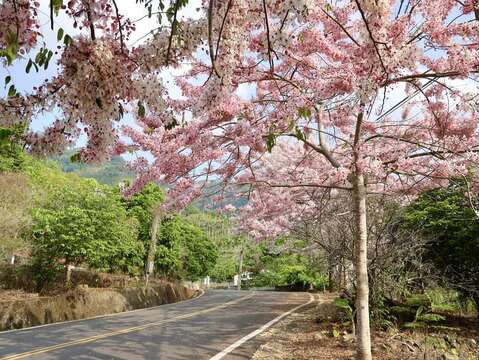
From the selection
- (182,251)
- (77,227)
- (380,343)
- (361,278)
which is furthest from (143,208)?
(361,278)

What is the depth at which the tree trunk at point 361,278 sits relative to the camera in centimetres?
658

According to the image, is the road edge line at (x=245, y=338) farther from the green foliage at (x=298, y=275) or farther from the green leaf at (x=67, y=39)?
Result: the green foliage at (x=298, y=275)

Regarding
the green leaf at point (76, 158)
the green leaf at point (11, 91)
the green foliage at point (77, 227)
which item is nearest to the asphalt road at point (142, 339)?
the green leaf at point (76, 158)

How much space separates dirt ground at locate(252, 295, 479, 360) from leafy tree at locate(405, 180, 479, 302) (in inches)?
48.3

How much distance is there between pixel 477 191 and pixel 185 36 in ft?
23.8

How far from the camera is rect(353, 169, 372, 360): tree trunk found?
6.58 meters

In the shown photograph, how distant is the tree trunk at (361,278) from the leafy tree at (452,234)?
4.46 m

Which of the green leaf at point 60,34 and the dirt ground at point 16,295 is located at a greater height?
the green leaf at point 60,34

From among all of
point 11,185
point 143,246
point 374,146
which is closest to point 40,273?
point 11,185

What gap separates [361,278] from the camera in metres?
6.86

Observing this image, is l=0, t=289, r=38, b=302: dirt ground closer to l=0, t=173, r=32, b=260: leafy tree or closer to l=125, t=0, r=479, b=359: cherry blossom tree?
l=0, t=173, r=32, b=260: leafy tree

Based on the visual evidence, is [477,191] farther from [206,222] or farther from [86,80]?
[206,222]

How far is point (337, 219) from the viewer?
11219mm

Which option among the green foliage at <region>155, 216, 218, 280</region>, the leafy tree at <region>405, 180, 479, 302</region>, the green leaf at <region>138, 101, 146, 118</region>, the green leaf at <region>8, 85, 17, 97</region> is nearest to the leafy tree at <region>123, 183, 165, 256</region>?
the green foliage at <region>155, 216, 218, 280</region>
